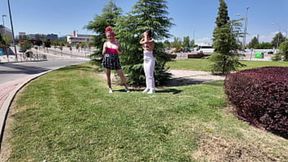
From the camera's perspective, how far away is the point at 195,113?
4.13 metres

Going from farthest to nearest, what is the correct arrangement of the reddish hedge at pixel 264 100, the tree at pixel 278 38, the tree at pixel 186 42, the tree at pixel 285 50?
1. the tree at pixel 186 42
2. the tree at pixel 278 38
3. the tree at pixel 285 50
4. the reddish hedge at pixel 264 100

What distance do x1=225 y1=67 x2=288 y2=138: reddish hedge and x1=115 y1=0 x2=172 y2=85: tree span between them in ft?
13.0

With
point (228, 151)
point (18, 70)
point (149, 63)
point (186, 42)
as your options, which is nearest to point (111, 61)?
point (149, 63)

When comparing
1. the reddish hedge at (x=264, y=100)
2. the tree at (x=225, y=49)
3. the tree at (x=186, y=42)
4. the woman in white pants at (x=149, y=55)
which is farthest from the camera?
the tree at (x=186, y=42)

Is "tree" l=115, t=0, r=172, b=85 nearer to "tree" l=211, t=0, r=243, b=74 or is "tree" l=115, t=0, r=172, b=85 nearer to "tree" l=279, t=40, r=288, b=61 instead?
"tree" l=211, t=0, r=243, b=74

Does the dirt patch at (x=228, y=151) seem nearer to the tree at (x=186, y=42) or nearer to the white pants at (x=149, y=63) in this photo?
the white pants at (x=149, y=63)

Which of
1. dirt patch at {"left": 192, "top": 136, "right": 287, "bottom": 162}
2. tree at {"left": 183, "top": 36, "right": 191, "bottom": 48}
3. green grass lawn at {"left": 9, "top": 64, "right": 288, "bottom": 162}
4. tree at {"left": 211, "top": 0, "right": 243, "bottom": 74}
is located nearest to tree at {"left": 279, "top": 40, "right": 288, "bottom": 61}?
tree at {"left": 211, "top": 0, "right": 243, "bottom": 74}

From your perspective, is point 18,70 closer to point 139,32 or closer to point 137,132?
point 139,32

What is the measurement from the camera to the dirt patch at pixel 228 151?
2.71 metres

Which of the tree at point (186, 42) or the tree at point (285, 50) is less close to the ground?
the tree at point (186, 42)

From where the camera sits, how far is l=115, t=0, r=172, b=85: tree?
7.31 m

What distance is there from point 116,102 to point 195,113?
1681mm

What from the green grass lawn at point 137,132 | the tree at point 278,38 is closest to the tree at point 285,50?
the green grass lawn at point 137,132

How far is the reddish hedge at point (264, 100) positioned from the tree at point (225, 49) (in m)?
8.62
